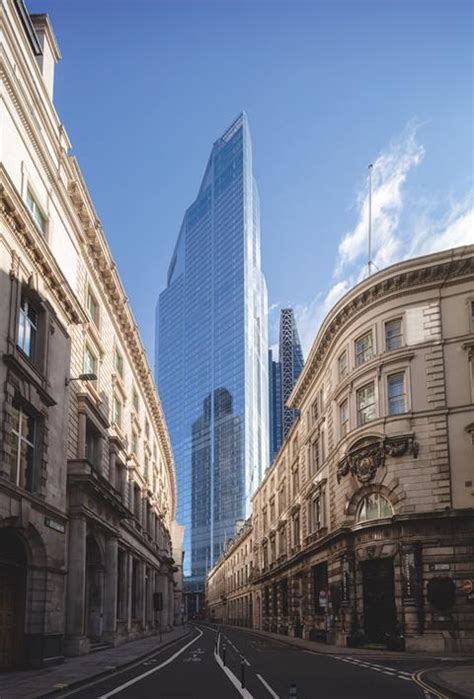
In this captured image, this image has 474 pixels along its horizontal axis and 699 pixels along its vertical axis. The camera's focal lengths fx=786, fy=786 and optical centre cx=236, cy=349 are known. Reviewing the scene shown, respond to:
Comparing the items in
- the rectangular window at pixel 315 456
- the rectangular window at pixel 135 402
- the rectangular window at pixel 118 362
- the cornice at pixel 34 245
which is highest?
the rectangular window at pixel 118 362

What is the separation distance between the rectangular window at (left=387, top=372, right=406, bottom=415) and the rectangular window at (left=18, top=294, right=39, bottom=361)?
69.2ft

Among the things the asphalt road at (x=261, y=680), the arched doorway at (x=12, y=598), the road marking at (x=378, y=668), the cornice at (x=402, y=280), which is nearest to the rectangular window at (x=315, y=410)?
the cornice at (x=402, y=280)

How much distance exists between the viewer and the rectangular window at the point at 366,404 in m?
43.7

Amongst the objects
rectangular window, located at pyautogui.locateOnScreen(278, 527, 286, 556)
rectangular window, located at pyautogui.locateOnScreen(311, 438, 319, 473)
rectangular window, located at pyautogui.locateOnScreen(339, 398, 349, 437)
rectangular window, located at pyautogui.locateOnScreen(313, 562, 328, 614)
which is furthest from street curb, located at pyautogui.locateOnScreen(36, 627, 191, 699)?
rectangular window, located at pyautogui.locateOnScreen(278, 527, 286, 556)

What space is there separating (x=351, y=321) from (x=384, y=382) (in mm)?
5816

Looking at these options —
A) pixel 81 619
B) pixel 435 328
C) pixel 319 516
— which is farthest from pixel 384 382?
pixel 81 619

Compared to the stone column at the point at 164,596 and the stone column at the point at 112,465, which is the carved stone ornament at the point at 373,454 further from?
the stone column at the point at 164,596

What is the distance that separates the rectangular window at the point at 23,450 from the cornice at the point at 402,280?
2311 centimetres

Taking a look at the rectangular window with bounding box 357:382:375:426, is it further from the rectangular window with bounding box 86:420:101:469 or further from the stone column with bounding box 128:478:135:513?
the stone column with bounding box 128:478:135:513

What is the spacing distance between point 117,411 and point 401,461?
18.0 metres

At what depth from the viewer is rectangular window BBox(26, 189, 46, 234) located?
28344mm

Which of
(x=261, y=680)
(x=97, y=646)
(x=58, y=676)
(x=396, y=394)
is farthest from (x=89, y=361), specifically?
(x=261, y=680)

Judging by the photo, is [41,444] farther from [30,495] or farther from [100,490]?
[100,490]

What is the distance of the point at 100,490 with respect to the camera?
3397 cm
